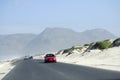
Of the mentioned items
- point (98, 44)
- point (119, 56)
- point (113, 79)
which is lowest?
point (113, 79)

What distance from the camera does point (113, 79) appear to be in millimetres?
26047

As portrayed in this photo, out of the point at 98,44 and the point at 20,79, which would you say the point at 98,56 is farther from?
the point at 20,79

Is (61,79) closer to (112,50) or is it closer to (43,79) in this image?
(43,79)

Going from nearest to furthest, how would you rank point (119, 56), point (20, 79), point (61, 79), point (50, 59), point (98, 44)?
point (61, 79)
point (20, 79)
point (119, 56)
point (50, 59)
point (98, 44)

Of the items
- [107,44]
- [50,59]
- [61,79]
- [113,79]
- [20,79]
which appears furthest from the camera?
[107,44]

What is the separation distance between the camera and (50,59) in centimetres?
7506

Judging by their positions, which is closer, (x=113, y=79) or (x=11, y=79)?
(x=113, y=79)

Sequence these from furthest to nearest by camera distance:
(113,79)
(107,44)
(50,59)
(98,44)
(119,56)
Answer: (98,44)
(107,44)
(50,59)
(119,56)
(113,79)

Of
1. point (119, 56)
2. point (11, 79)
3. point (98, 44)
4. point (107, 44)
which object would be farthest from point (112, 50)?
point (11, 79)

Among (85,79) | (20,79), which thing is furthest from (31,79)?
(85,79)

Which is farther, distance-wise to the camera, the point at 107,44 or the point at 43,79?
the point at 107,44

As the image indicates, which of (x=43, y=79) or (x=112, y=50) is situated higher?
(x=112, y=50)

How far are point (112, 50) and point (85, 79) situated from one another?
4337cm

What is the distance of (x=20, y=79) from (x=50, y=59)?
44.5m
